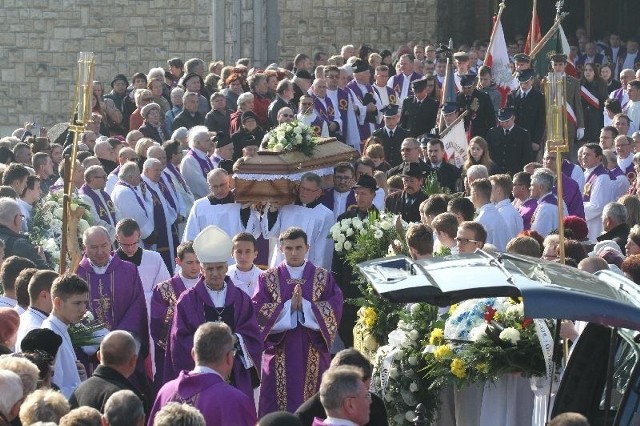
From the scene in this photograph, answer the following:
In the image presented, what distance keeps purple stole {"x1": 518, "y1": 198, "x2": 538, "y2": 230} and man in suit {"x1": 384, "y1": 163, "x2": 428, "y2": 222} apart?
43.4 inches

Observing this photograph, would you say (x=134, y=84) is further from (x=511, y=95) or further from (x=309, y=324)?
(x=309, y=324)

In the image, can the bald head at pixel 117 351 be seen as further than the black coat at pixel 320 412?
Yes

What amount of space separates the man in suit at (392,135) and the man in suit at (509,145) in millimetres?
1302

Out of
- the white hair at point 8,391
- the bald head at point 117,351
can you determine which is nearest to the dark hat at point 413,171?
the bald head at point 117,351

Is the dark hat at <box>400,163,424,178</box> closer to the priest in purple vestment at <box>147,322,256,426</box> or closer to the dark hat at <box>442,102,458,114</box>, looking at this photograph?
the dark hat at <box>442,102,458,114</box>

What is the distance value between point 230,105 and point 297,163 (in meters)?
7.05

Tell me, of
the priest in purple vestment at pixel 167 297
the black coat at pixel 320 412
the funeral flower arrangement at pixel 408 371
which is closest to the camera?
the black coat at pixel 320 412

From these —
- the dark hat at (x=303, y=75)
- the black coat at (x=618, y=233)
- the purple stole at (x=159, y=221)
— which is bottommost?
the purple stole at (x=159, y=221)

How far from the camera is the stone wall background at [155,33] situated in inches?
1115

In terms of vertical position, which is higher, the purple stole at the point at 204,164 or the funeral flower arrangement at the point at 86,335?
the purple stole at the point at 204,164

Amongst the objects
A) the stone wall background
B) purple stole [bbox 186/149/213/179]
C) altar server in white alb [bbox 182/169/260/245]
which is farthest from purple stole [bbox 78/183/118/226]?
the stone wall background

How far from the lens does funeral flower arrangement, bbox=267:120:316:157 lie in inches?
608

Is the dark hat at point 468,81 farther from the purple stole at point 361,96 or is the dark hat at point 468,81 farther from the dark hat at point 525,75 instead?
the purple stole at point 361,96

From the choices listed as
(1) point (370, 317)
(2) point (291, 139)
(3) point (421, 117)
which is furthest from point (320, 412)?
(3) point (421, 117)
